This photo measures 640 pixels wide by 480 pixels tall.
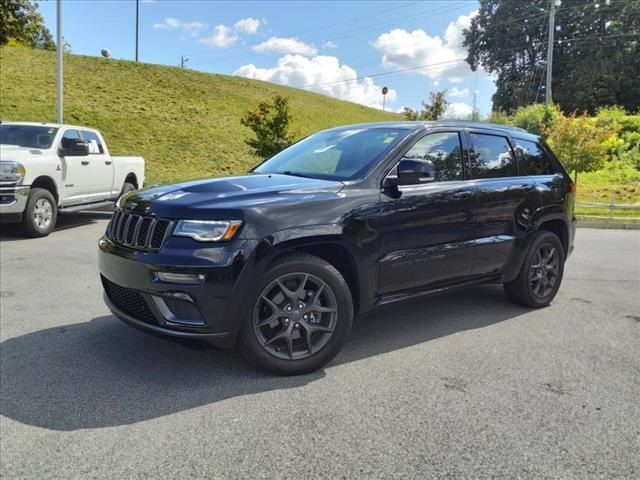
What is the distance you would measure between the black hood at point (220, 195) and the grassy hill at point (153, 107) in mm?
16103

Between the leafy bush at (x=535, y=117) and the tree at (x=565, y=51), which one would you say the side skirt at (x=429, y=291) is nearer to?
the leafy bush at (x=535, y=117)

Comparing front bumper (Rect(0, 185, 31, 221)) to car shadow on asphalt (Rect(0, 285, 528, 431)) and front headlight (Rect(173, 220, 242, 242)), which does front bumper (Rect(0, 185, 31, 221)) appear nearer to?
car shadow on asphalt (Rect(0, 285, 528, 431))

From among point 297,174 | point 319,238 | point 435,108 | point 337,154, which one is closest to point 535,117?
point 435,108

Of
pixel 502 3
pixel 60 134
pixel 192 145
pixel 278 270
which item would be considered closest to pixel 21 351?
pixel 278 270

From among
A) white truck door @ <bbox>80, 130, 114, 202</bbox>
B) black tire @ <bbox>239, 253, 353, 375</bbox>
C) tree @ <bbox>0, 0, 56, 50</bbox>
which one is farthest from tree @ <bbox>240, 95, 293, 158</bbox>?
tree @ <bbox>0, 0, 56, 50</bbox>

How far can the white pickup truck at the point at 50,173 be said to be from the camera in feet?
28.0

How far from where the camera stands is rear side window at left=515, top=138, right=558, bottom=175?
5.17m

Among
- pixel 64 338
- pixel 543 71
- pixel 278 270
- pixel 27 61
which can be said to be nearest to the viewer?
pixel 278 270

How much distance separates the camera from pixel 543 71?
186ft

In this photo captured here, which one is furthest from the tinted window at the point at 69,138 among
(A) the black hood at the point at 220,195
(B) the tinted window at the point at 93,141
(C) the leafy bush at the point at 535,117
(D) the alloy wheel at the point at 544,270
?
(C) the leafy bush at the point at 535,117

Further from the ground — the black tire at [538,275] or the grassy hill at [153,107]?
the grassy hill at [153,107]

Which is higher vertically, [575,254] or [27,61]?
[27,61]

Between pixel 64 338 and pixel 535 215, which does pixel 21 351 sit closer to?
pixel 64 338

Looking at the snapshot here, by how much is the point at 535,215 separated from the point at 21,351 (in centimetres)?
453
